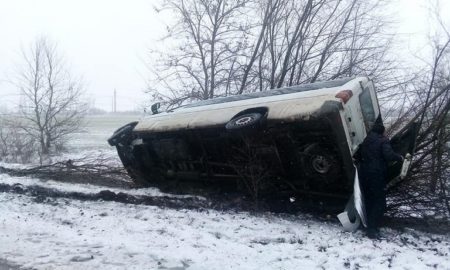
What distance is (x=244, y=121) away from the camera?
595 cm

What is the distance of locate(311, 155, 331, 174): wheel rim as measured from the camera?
583cm

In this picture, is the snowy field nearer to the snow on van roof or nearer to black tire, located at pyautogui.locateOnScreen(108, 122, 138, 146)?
black tire, located at pyautogui.locateOnScreen(108, 122, 138, 146)

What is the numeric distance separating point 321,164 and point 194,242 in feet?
6.52

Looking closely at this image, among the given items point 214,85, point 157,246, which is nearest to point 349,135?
point 157,246

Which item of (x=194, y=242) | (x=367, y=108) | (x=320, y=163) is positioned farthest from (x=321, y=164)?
(x=194, y=242)

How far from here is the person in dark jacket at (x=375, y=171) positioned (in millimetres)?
5434

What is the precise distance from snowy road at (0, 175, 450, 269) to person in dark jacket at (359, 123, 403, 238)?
320mm

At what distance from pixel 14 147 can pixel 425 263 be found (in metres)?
20.6

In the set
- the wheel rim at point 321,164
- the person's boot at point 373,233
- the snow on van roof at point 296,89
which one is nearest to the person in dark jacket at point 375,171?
the person's boot at point 373,233

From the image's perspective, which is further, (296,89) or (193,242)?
(296,89)

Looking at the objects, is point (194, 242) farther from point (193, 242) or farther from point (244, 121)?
point (244, 121)

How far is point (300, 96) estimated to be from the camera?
598 cm

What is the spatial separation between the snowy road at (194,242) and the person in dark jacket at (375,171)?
1.05ft

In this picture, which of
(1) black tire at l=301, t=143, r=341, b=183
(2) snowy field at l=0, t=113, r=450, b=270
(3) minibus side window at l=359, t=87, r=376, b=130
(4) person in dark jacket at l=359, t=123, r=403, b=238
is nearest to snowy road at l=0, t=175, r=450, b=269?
(2) snowy field at l=0, t=113, r=450, b=270
